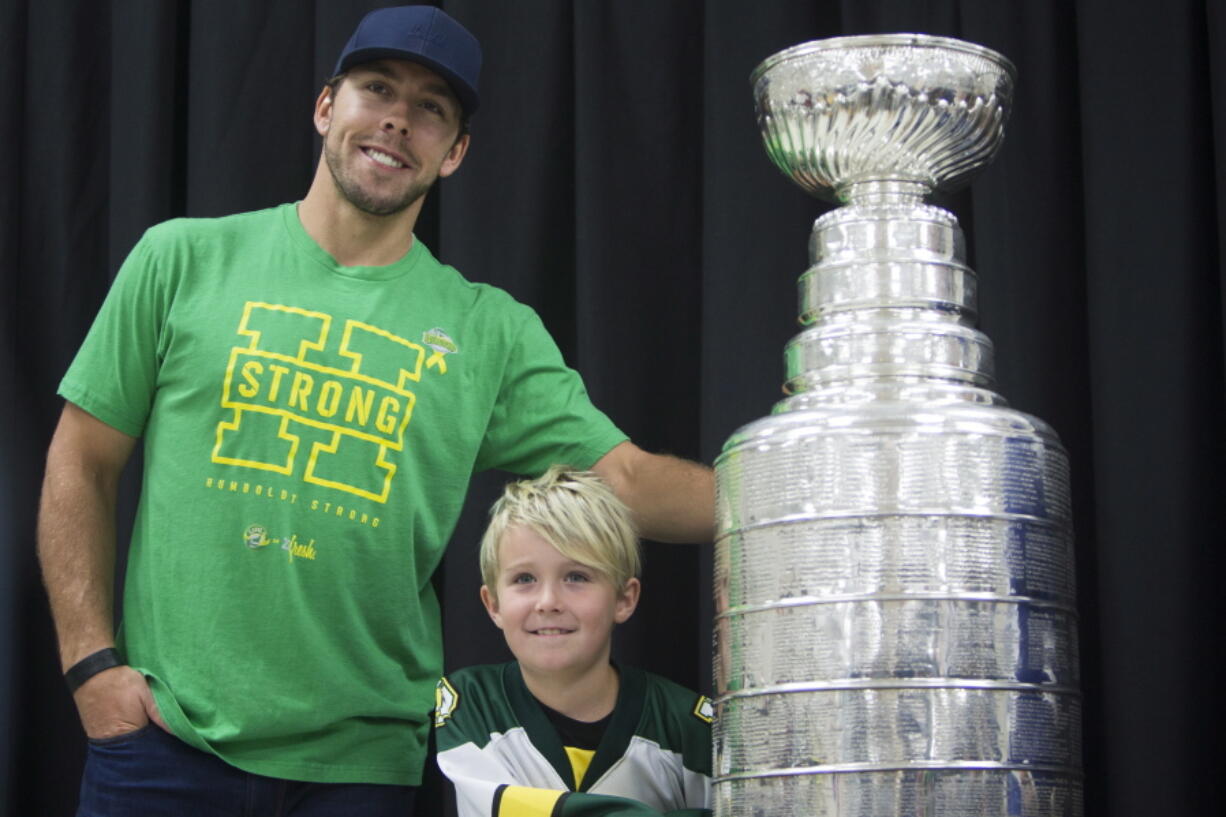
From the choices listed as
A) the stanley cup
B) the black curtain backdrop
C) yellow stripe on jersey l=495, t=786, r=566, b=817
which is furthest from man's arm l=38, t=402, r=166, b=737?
the stanley cup

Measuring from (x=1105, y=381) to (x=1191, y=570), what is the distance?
0.26m

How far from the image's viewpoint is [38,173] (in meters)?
2.66

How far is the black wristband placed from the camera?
1.94m

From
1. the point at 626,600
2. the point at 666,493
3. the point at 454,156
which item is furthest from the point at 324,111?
the point at 626,600

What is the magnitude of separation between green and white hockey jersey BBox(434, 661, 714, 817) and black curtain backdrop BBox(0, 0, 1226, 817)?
0.36 m

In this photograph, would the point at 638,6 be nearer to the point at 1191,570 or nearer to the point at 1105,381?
the point at 1105,381

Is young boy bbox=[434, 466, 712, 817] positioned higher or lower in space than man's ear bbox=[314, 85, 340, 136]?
lower

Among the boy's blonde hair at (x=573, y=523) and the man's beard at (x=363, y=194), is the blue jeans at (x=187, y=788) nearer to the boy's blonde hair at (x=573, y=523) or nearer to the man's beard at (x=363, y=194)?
the boy's blonde hair at (x=573, y=523)

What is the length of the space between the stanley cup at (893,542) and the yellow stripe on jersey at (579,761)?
0.29 meters

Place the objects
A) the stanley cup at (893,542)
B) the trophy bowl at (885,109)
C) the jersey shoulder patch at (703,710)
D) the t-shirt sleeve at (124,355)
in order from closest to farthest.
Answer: the stanley cup at (893,542)
the trophy bowl at (885,109)
the jersey shoulder patch at (703,710)
the t-shirt sleeve at (124,355)

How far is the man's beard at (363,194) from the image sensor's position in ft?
6.74

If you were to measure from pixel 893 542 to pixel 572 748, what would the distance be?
0.56 m

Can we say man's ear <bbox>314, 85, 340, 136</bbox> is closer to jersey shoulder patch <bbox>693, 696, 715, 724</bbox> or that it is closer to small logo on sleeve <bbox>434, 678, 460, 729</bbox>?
small logo on sleeve <bbox>434, 678, 460, 729</bbox>

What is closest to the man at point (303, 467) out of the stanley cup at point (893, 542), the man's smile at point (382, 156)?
the man's smile at point (382, 156)
